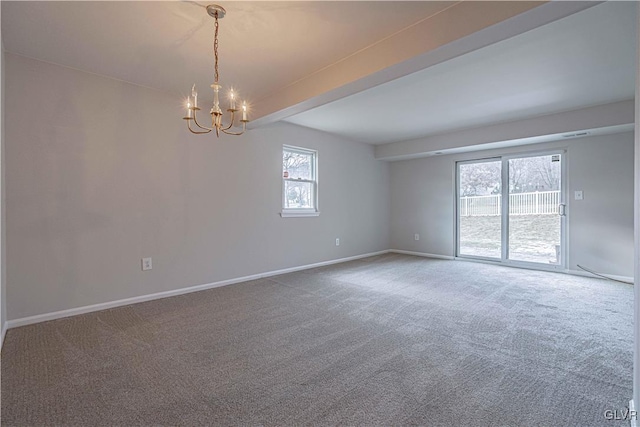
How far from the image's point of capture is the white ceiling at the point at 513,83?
2320 millimetres

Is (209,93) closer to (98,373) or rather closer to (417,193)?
(98,373)

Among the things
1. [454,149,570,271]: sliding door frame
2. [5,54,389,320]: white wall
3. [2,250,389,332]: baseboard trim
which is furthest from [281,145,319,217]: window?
[454,149,570,271]: sliding door frame

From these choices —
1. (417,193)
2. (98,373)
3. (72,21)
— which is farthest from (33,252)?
(417,193)

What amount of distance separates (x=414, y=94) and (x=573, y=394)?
10.1ft

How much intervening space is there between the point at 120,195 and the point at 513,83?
14.4ft

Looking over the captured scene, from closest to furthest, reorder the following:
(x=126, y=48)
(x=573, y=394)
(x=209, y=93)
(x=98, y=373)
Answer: (x=573, y=394)
(x=98, y=373)
(x=126, y=48)
(x=209, y=93)

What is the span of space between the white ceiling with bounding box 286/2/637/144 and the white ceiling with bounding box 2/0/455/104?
911mm

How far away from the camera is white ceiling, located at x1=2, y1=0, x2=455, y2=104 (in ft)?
6.67

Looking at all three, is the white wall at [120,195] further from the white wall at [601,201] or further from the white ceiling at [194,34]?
the white wall at [601,201]

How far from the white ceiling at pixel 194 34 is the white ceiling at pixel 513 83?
2.99 ft

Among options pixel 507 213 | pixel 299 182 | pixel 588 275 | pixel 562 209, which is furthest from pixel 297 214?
pixel 588 275

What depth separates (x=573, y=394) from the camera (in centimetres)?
170

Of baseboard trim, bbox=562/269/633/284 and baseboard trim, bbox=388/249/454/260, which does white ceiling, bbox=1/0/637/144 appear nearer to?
baseboard trim, bbox=562/269/633/284

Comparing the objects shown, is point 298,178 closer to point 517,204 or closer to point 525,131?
point 525,131
